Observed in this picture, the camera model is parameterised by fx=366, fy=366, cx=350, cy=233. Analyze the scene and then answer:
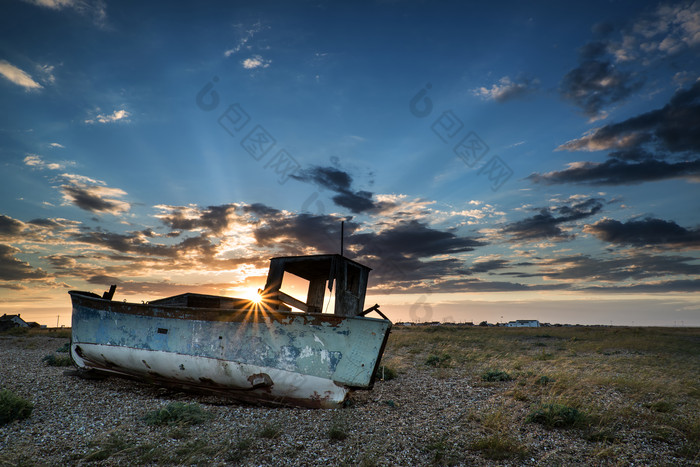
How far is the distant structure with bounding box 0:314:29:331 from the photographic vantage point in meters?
45.6

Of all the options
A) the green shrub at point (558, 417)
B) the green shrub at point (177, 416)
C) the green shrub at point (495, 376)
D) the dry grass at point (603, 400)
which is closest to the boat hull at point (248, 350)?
the green shrub at point (177, 416)

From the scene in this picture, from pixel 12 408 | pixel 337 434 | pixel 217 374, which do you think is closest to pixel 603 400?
pixel 337 434

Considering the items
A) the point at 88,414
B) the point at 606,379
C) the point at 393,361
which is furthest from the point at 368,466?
the point at 393,361

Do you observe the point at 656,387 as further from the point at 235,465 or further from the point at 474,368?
the point at 235,465

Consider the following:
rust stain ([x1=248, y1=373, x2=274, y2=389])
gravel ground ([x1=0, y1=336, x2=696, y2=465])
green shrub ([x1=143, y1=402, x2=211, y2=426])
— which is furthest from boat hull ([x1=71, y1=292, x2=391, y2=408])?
green shrub ([x1=143, y1=402, x2=211, y2=426])

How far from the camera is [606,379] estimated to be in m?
12.3

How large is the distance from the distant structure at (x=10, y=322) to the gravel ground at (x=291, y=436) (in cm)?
4896

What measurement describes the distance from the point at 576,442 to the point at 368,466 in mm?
4418

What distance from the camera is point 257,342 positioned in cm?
948

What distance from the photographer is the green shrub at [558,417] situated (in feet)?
26.2

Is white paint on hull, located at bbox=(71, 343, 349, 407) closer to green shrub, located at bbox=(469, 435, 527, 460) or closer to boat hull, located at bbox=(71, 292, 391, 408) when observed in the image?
boat hull, located at bbox=(71, 292, 391, 408)

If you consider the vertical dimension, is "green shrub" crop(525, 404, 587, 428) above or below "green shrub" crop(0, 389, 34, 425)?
above

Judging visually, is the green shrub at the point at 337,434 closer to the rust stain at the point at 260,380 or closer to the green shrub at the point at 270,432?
the green shrub at the point at 270,432

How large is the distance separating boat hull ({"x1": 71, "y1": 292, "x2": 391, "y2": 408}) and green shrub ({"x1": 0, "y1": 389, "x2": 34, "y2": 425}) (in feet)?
10.2
